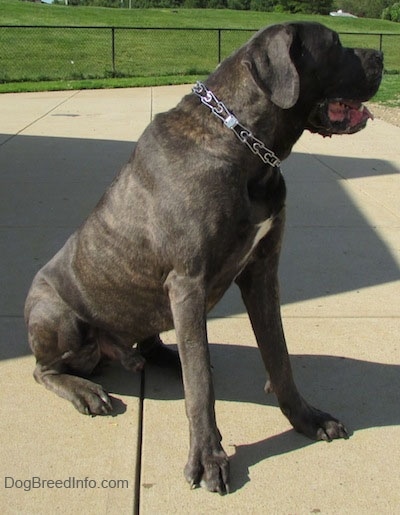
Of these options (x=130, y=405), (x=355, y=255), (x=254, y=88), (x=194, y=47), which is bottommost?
(x=194, y=47)

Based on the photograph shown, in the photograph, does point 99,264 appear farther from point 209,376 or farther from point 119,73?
point 119,73

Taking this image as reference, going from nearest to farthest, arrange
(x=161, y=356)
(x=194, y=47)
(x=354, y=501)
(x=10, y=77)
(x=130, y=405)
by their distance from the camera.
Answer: (x=354, y=501) → (x=130, y=405) → (x=161, y=356) → (x=10, y=77) → (x=194, y=47)

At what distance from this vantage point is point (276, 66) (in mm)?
2734

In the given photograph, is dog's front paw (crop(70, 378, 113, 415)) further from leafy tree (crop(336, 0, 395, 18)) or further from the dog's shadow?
leafy tree (crop(336, 0, 395, 18))

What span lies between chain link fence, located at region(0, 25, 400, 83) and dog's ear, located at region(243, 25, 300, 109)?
18428 millimetres

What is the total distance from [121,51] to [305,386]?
94.8 feet

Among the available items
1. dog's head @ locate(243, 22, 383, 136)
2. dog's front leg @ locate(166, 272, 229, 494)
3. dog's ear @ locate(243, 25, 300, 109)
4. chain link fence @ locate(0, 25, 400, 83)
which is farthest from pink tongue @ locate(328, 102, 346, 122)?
chain link fence @ locate(0, 25, 400, 83)

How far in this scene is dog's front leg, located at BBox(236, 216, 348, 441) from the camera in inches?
124

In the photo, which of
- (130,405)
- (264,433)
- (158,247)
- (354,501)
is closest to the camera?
(354,501)

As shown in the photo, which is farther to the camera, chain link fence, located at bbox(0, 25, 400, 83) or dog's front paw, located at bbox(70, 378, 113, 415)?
chain link fence, located at bbox(0, 25, 400, 83)

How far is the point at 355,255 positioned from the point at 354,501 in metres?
3.00

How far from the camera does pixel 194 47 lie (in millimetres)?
31359

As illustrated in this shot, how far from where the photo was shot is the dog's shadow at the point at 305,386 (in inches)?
129

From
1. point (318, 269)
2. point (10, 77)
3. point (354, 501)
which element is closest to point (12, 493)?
point (354, 501)
